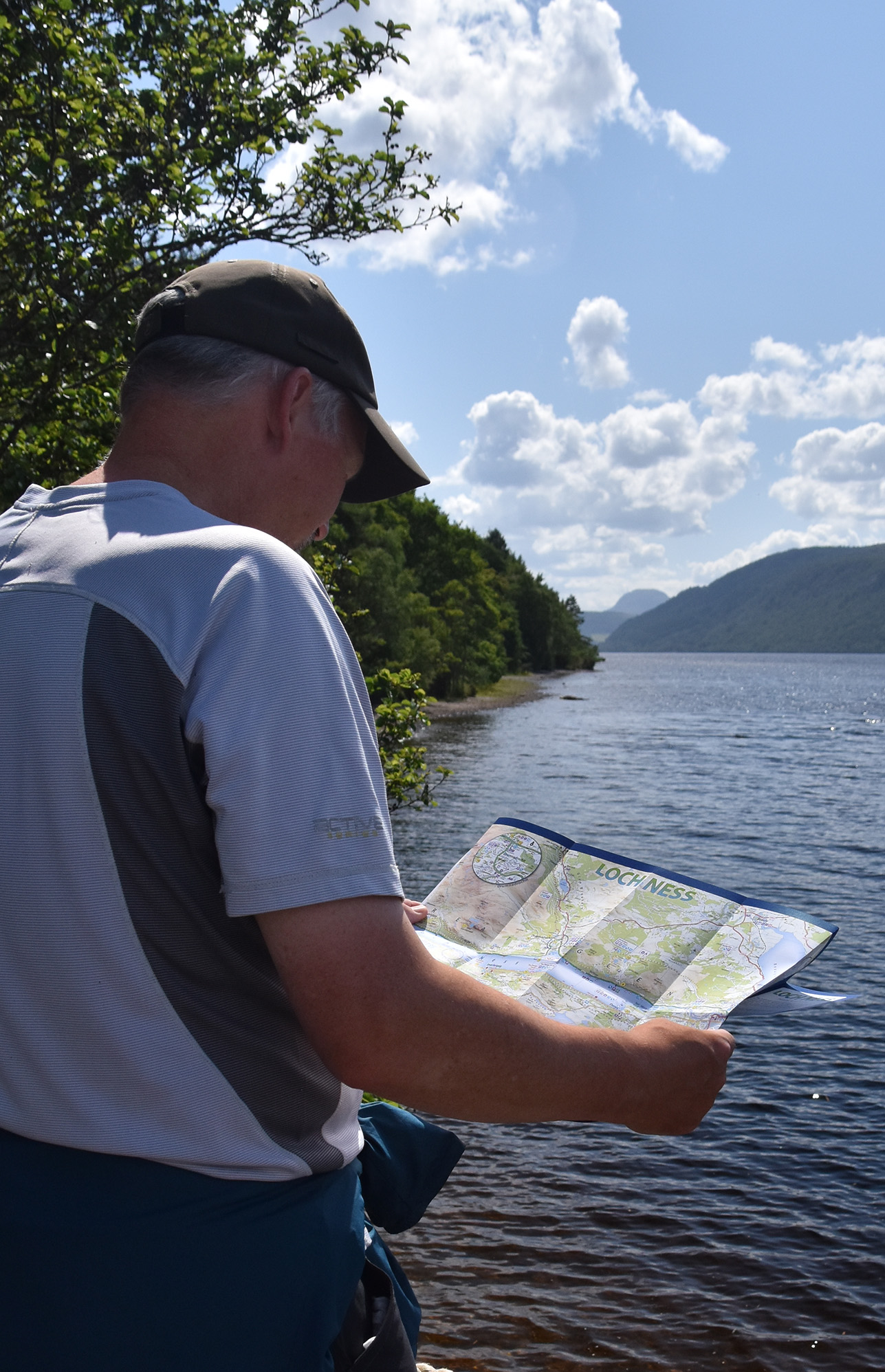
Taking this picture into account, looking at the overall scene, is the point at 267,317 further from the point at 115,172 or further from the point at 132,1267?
the point at 115,172

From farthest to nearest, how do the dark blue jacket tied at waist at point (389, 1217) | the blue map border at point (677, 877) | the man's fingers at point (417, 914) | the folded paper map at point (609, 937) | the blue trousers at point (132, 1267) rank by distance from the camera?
the man's fingers at point (417, 914) → the blue map border at point (677, 877) → the folded paper map at point (609, 937) → the dark blue jacket tied at waist at point (389, 1217) → the blue trousers at point (132, 1267)

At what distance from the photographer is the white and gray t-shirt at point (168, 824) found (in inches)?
48.6

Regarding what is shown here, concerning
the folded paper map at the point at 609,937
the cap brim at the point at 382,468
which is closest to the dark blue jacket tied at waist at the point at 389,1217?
the folded paper map at the point at 609,937

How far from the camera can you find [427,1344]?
5582 mm

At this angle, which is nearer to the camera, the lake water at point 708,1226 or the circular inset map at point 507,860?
the circular inset map at point 507,860

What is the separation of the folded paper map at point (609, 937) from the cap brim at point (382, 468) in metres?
0.92

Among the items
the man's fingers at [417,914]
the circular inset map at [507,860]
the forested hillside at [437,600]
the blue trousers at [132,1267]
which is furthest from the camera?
the forested hillside at [437,600]

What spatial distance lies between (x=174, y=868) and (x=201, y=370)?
0.78 meters

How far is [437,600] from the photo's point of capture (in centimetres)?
8269

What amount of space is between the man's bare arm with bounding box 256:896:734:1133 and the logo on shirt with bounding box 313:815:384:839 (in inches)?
3.1

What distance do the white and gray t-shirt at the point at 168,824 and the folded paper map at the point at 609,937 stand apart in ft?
2.83

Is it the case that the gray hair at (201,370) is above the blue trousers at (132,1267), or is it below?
above

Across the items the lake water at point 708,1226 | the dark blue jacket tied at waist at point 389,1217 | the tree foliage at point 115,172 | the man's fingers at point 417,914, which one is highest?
the tree foliage at point 115,172

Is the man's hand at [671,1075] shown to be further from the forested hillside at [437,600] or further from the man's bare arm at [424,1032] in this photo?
the forested hillside at [437,600]
